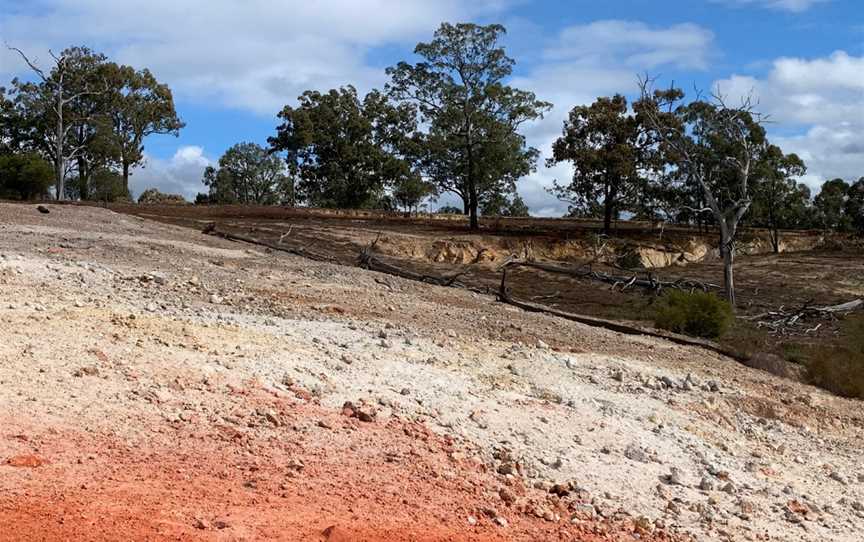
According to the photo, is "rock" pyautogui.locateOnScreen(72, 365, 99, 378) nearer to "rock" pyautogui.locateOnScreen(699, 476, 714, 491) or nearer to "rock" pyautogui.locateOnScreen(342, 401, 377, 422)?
"rock" pyautogui.locateOnScreen(342, 401, 377, 422)

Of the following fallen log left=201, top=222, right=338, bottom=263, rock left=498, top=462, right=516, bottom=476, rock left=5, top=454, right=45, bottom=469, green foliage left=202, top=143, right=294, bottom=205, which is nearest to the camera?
rock left=5, top=454, right=45, bottom=469

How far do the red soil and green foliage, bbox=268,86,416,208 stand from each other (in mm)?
43242

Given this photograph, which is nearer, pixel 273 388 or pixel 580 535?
pixel 580 535

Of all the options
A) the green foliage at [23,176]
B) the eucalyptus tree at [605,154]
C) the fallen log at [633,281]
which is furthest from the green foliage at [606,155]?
the green foliage at [23,176]

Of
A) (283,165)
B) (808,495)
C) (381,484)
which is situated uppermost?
(283,165)

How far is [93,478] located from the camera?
14.4 feet

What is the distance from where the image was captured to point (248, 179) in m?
63.9

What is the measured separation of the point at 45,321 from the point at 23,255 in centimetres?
508

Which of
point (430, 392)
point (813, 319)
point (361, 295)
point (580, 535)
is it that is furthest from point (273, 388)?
point (813, 319)

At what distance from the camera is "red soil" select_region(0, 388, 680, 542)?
3.98 m

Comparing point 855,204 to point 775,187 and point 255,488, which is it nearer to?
point 775,187

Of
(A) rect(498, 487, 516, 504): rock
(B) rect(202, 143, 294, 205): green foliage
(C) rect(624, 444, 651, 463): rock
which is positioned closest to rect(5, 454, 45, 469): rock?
(A) rect(498, 487, 516, 504): rock

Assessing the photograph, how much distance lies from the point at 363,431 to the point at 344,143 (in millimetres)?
45148

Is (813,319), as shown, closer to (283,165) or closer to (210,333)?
(210,333)
